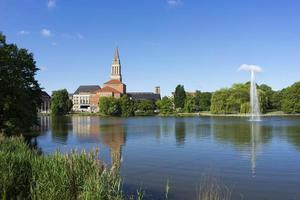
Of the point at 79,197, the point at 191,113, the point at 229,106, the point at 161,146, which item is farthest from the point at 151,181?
the point at 191,113

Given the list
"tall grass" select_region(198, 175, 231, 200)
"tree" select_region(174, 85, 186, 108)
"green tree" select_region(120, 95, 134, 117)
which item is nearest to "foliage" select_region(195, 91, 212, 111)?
"tree" select_region(174, 85, 186, 108)

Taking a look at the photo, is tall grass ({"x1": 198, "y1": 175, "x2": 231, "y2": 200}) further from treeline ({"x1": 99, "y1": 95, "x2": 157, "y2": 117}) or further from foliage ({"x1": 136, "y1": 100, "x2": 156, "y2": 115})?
foliage ({"x1": 136, "y1": 100, "x2": 156, "y2": 115})

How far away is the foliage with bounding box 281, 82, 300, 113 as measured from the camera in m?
111

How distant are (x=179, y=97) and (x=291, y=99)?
51.6m

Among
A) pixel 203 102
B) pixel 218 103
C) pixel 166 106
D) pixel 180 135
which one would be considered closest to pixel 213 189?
pixel 180 135

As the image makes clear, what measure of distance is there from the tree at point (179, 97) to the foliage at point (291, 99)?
46266 millimetres

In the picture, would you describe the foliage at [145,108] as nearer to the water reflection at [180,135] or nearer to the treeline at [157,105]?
the treeline at [157,105]

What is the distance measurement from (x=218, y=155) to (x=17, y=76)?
73.0 feet

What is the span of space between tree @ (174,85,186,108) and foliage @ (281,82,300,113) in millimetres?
46266

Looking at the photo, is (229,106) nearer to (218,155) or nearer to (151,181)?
(218,155)

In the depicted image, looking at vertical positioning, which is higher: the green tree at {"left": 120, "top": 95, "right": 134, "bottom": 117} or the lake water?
the green tree at {"left": 120, "top": 95, "right": 134, "bottom": 117}

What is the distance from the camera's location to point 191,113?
464ft

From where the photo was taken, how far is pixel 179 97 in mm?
155625

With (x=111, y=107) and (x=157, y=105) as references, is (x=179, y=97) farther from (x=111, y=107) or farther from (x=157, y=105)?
(x=111, y=107)
